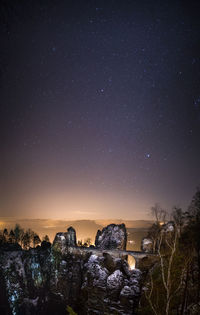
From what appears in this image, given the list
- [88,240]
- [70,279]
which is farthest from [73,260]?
[88,240]

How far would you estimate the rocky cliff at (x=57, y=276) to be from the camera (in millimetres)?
40312

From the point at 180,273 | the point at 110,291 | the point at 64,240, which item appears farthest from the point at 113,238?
the point at 180,273

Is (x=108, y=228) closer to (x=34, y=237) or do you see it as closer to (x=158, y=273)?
(x=158, y=273)

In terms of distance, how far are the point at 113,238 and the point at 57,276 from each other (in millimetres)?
19120

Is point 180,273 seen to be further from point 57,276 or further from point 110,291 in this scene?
point 57,276

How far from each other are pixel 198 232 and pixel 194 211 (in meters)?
4.23

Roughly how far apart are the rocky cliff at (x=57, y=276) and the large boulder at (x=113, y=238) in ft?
0.96

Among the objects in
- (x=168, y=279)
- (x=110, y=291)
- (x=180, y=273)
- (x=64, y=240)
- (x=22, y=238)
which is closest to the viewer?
(x=168, y=279)

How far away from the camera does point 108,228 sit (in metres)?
58.3

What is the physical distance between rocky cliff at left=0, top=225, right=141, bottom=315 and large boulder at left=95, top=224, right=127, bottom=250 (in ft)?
0.96

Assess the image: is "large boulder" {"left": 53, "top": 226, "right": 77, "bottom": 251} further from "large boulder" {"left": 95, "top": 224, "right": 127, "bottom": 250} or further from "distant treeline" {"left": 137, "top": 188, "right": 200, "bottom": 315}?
"distant treeline" {"left": 137, "top": 188, "right": 200, "bottom": 315}

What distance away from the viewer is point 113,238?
5497 centimetres

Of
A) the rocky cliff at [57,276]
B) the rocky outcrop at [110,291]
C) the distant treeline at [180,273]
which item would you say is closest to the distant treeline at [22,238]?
the rocky cliff at [57,276]

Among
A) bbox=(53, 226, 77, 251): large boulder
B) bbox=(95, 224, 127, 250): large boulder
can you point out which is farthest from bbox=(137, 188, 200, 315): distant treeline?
bbox=(53, 226, 77, 251): large boulder
